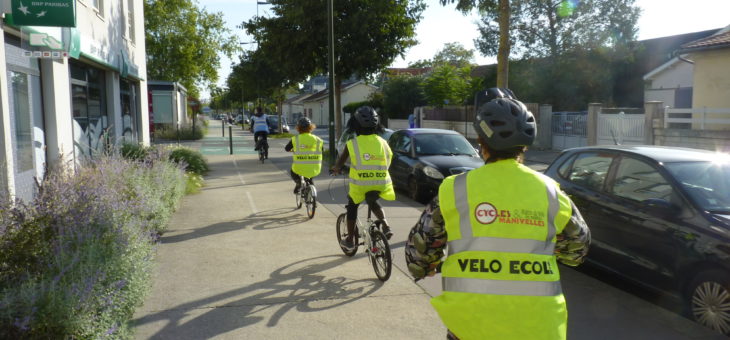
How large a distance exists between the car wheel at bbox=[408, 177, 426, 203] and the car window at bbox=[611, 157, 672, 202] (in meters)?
5.76

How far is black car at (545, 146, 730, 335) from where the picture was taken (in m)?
4.60

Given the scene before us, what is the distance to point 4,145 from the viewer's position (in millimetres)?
7469

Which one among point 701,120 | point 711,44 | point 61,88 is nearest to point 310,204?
point 61,88

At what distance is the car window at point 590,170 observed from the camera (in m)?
6.10

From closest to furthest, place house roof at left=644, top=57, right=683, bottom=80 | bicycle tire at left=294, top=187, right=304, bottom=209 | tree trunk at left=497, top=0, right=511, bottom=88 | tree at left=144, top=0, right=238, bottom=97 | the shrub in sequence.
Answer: the shrub
bicycle tire at left=294, top=187, right=304, bottom=209
tree trunk at left=497, top=0, right=511, bottom=88
house roof at left=644, top=57, right=683, bottom=80
tree at left=144, top=0, right=238, bottom=97

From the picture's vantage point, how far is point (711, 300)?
4.55m

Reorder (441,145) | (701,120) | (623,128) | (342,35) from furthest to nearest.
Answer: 1. (342,35)
2. (623,128)
3. (701,120)
4. (441,145)

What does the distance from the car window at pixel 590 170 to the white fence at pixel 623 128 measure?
13.9 m

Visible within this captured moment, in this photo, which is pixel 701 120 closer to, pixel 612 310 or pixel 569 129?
pixel 569 129

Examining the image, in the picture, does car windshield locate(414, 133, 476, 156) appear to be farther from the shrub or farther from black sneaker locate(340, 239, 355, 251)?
the shrub

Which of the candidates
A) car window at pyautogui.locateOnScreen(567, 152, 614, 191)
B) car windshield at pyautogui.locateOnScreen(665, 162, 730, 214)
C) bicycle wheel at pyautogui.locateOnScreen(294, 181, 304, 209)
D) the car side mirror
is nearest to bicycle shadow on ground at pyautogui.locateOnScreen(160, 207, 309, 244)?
bicycle wheel at pyautogui.locateOnScreen(294, 181, 304, 209)

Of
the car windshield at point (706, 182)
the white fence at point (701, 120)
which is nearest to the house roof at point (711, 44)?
the white fence at point (701, 120)

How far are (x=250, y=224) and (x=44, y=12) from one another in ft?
13.3

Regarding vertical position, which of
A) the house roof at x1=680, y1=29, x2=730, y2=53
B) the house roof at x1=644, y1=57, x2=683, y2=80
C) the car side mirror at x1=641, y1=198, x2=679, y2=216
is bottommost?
the car side mirror at x1=641, y1=198, x2=679, y2=216
